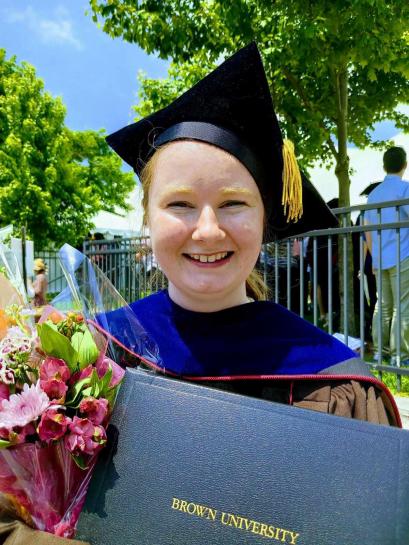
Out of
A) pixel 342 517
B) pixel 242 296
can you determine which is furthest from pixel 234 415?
pixel 242 296

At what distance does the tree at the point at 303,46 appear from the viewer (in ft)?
21.7

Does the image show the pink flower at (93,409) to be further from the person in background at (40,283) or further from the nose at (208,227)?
the person in background at (40,283)

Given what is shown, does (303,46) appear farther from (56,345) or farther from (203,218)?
(56,345)

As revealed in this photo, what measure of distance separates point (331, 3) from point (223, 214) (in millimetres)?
5940

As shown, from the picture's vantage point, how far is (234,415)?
927 millimetres

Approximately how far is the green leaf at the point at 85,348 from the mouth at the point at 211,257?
19.7 inches

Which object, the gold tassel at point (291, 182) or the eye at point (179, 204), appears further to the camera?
the gold tassel at point (291, 182)

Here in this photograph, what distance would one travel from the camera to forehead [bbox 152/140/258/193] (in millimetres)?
1428

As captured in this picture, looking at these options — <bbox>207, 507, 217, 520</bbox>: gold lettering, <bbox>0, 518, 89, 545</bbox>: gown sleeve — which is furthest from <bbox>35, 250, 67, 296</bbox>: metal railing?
<bbox>207, 507, 217, 520</bbox>: gold lettering

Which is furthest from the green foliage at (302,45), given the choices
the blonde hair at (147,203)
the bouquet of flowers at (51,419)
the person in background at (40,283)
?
the bouquet of flowers at (51,419)

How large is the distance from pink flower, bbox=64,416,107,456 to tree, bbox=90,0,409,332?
5.13 metres

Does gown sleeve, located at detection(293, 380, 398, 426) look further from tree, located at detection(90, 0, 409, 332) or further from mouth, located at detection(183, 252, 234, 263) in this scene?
tree, located at detection(90, 0, 409, 332)

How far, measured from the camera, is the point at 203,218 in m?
1.43

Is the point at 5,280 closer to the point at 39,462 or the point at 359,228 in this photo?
the point at 39,462
